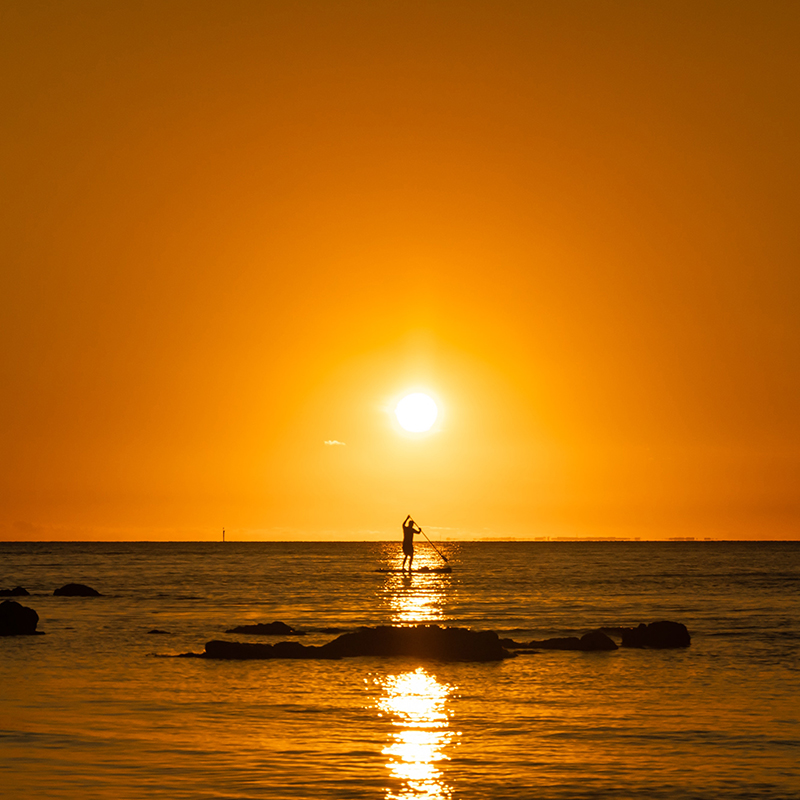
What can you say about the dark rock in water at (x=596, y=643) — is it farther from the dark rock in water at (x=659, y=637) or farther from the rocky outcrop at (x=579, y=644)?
the dark rock in water at (x=659, y=637)

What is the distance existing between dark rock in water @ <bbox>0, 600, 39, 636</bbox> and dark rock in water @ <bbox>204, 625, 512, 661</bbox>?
39.0 ft

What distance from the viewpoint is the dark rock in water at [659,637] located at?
4144cm

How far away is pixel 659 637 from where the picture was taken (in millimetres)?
41625

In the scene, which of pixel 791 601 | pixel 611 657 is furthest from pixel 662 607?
pixel 611 657

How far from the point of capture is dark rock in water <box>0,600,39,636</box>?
4484 cm

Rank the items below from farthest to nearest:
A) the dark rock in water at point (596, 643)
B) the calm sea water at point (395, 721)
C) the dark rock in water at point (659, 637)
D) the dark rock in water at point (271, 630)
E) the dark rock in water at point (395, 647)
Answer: the dark rock in water at point (271, 630)
the dark rock in water at point (659, 637)
the dark rock in water at point (596, 643)
the dark rock in water at point (395, 647)
the calm sea water at point (395, 721)

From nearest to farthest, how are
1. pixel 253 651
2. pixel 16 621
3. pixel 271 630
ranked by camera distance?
pixel 253 651 < pixel 271 630 < pixel 16 621

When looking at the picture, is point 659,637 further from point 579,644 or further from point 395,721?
point 395,721

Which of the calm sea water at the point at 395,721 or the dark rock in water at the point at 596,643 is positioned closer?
the calm sea water at the point at 395,721

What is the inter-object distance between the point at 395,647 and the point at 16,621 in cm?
1795

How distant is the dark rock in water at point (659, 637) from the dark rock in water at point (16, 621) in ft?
83.3

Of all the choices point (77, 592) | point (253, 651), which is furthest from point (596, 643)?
point (77, 592)

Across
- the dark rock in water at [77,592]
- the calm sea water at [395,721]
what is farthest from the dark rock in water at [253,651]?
the dark rock in water at [77,592]

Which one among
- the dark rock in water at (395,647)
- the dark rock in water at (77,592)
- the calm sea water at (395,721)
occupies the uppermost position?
the dark rock in water at (77,592)
